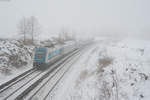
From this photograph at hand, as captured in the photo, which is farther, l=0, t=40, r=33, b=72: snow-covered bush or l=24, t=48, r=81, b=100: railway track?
l=0, t=40, r=33, b=72: snow-covered bush

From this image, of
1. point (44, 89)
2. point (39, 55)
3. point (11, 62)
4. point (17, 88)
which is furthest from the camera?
point (39, 55)

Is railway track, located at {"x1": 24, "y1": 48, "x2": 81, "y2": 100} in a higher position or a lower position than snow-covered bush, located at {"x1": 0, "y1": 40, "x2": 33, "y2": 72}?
lower

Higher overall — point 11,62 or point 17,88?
point 11,62

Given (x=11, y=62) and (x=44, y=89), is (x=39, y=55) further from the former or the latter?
(x=44, y=89)

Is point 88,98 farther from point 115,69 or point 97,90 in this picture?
point 115,69

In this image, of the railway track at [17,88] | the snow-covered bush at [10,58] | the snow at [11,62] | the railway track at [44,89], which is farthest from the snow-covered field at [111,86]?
the snow-covered bush at [10,58]

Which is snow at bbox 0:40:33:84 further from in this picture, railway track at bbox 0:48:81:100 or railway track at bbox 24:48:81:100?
railway track at bbox 24:48:81:100

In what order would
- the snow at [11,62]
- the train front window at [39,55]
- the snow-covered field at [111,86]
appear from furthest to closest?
the train front window at [39,55] → the snow at [11,62] → the snow-covered field at [111,86]

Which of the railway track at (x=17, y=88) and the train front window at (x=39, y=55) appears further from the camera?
the train front window at (x=39, y=55)

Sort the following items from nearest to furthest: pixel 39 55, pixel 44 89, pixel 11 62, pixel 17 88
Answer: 1. pixel 17 88
2. pixel 44 89
3. pixel 11 62
4. pixel 39 55

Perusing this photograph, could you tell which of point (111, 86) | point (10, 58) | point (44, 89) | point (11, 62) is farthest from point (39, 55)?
point (111, 86)

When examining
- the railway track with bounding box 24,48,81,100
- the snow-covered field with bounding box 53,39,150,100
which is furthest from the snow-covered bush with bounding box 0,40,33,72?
the snow-covered field with bounding box 53,39,150,100

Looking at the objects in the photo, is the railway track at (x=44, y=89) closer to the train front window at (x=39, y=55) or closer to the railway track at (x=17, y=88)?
the railway track at (x=17, y=88)

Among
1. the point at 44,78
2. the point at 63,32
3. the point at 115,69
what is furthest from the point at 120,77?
the point at 63,32
